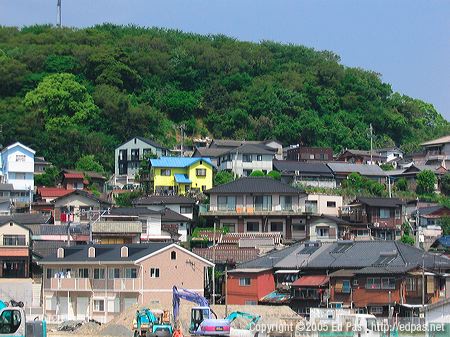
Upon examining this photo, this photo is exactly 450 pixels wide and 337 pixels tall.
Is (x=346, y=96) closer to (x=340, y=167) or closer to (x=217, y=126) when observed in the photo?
(x=217, y=126)

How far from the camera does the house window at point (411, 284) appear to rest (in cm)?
4222

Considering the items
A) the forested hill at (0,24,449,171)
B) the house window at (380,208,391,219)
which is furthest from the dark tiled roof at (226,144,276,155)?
the house window at (380,208,391,219)

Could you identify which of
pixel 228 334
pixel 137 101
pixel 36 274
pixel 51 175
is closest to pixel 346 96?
pixel 137 101

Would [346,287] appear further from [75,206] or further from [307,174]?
[307,174]

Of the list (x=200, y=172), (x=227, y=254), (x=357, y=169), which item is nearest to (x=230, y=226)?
(x=227, y=254)

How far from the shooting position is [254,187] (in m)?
58.6

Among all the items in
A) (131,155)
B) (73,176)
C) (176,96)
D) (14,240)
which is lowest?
(14,240)

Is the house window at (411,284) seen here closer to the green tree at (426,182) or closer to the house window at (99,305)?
the house window at (99,305)

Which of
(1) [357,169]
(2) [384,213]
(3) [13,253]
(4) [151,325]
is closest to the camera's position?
(4) [151,325]

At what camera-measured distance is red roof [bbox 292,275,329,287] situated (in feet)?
146

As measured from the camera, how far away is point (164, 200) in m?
60.6

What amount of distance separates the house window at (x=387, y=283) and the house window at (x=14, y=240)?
17.1 m

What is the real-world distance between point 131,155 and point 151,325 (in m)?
37.6

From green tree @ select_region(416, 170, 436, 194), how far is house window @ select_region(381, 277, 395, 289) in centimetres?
2586
